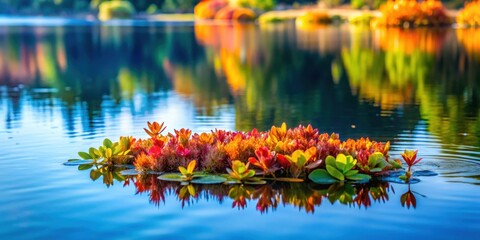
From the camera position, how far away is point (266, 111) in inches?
655

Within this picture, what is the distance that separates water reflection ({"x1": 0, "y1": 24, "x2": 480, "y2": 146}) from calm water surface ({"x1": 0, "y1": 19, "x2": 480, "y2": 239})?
0.07 metres

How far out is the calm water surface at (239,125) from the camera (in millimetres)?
8133

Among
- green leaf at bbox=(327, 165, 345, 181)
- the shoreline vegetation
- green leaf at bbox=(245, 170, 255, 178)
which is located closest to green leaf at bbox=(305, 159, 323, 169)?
green leaf at bbox=(327, 165, 345, 181)

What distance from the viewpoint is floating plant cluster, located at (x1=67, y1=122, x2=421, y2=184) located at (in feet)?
31.7

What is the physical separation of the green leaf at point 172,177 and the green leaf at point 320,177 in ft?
4.97

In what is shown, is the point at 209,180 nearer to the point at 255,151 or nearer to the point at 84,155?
the point at 255,151

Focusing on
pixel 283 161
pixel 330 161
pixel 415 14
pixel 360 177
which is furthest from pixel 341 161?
pixel 415 14

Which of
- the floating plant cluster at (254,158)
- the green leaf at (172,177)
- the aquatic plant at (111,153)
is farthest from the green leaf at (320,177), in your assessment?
the aquatic plant at (111,153)

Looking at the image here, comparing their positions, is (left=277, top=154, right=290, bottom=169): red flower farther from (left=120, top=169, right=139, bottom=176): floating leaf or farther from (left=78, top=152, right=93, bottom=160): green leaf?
(left=78, top=152, right=93, bottom=160): green leaf

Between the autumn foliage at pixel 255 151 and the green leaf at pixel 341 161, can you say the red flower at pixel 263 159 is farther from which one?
the green leaf at pixel 341 161

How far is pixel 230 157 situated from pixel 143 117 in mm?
5799

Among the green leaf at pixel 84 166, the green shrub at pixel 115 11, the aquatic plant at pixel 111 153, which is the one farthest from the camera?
the green shrub at pixel 115 11

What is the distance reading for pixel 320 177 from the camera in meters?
9.66

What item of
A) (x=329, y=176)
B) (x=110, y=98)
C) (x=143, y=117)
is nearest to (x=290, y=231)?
(x=329, y=176)
